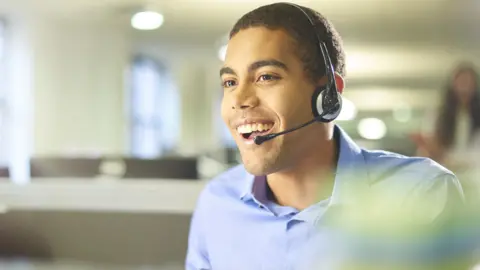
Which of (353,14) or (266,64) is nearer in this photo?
(266,64)

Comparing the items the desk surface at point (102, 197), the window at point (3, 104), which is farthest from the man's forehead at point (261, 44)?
Answer: the window at point (3, 104)

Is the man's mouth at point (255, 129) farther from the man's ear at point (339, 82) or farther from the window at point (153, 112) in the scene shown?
the window at point (153, 112)

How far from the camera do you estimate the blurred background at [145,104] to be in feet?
2.59

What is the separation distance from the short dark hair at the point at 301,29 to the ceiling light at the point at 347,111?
46 millimetres

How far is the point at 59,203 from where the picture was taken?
3.44 feet

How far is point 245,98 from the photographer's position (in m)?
0.57

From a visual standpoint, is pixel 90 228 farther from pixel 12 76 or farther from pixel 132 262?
pixel 12 76

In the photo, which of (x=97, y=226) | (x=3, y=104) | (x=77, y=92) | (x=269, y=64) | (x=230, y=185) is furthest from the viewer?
(x=3, y=104)

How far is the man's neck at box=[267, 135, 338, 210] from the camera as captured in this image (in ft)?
2.03

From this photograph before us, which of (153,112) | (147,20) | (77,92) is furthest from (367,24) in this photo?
(77,92)

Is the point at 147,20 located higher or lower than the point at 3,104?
higher

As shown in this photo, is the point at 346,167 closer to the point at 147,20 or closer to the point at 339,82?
the point at 339,82

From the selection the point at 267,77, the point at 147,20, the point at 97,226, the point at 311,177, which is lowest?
the point at 97,226

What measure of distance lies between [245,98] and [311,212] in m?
0.14
